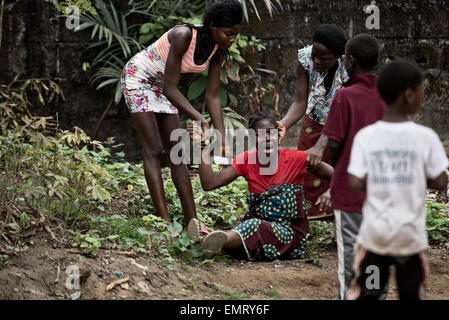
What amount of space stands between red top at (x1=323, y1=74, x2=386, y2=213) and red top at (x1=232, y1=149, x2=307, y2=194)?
2.94 ft

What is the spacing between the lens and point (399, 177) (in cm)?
247

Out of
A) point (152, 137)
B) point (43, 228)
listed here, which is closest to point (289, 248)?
point (152, 137)

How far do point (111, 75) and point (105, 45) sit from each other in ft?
1.46

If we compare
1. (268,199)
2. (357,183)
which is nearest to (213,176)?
(268,199)

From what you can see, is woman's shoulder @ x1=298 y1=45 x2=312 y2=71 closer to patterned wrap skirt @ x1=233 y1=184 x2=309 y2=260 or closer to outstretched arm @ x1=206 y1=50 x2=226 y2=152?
outstretched arm @ x1=206 y1=50 x2=226 y2=152

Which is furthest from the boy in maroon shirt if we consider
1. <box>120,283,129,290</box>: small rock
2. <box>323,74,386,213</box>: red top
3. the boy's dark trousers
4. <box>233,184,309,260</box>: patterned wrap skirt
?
<box>120,283,129,290</box>: small rock

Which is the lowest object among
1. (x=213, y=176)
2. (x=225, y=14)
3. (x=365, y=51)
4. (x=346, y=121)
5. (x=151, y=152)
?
(x=213, y=176)

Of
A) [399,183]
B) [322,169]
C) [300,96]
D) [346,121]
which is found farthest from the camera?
[300,96]

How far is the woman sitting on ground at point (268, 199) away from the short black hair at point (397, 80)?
52.8 inches

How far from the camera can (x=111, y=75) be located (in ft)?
21.4

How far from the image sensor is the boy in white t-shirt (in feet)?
8.09

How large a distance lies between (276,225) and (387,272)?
135cm

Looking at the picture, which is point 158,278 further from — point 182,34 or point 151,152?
point 182,34

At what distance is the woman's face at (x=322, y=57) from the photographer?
3990 mm
